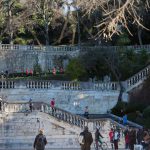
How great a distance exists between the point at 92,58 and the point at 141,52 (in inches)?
167

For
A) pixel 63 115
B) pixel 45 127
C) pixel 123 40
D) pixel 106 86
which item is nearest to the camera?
pixel 45 127

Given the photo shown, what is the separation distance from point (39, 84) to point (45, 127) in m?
7.39

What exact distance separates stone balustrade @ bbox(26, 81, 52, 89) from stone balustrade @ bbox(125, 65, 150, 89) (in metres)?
4.92

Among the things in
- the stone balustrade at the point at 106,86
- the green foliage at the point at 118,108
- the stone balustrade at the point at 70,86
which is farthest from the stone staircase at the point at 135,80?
the stone balustrade at the point at 70,86

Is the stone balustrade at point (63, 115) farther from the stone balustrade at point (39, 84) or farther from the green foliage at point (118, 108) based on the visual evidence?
the green foliage at point (118, 108)

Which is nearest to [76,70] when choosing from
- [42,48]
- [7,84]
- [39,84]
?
[39,84]

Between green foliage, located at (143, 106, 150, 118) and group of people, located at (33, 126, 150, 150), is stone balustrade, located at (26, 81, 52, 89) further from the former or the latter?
group of people, located at (33, 126, 150, 150)

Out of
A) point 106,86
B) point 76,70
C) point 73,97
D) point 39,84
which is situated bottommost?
point 73,97

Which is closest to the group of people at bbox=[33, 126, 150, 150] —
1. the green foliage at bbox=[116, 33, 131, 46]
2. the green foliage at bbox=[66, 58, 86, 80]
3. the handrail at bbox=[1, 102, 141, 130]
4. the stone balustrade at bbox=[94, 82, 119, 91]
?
the handrail at bbox=[1, 102, 141, 130]

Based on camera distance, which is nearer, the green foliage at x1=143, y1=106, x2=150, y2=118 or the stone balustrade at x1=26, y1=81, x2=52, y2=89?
the green foliage at x1=143, y1=106, x2=150, y2=118

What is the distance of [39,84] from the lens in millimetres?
38125

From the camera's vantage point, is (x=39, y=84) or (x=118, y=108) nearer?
(x=118, y=108)

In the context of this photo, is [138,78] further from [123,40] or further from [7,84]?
[123,40]

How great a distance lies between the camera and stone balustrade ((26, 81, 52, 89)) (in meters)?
37.9
